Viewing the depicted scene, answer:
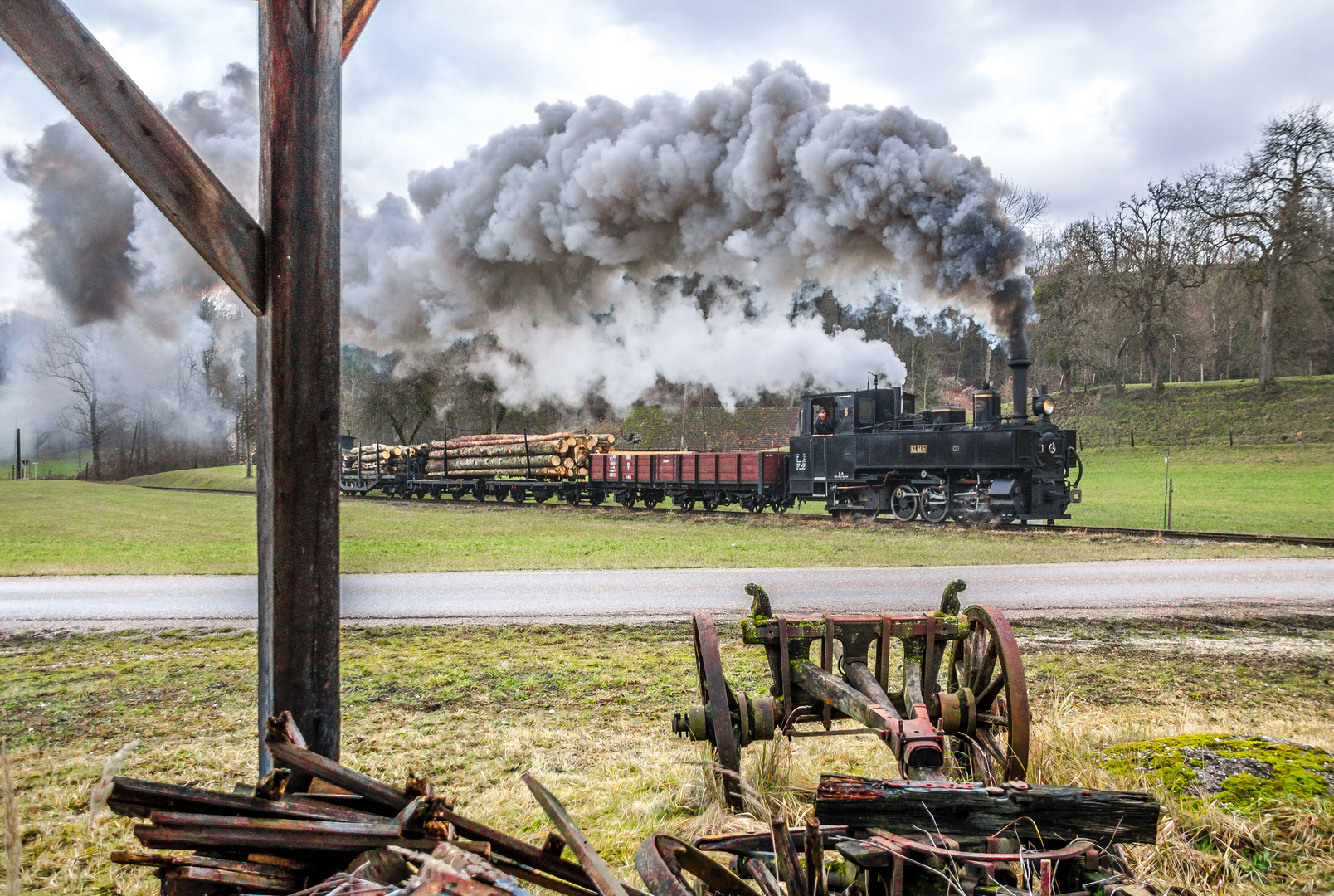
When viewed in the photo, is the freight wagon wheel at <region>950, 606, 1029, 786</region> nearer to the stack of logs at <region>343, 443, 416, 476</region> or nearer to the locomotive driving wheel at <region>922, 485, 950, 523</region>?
the locomotive driving wheel at <region>922, 485, 950, 523</region>

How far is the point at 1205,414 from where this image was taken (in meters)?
32.2

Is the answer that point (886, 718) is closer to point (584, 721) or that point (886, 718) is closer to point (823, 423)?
point (584, 721)

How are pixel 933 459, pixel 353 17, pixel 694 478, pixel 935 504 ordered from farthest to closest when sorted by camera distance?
1. pixel 694 478
2. pixel 935 504
3. pixel 933 459
4. pixel 353 17

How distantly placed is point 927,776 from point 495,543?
12308 millimetres

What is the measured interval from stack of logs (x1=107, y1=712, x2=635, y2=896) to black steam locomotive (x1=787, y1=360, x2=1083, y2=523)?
15.5m

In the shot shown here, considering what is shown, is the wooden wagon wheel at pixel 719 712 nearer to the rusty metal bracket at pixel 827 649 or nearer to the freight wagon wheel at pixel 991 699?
the rusty metal bracket at pixel 827 649

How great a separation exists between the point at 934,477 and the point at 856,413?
2255mm

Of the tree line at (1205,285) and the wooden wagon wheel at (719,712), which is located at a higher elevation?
the tree line at (1205,285)

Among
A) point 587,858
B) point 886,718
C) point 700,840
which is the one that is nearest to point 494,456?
point 886,718

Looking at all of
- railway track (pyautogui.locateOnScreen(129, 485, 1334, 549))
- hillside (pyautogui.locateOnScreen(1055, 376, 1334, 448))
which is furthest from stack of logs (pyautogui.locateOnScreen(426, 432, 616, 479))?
hillside (pyautogui.locateOnScreen(1055, 376, 1334, 448))

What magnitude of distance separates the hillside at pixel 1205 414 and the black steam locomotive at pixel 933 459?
1752 centimetres

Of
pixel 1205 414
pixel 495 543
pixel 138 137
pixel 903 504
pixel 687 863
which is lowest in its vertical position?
pixel 495 543

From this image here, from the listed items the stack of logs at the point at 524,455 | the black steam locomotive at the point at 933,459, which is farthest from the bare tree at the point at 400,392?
the black steam locomotive at the point at 933,459

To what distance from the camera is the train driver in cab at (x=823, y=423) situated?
18.9 m
